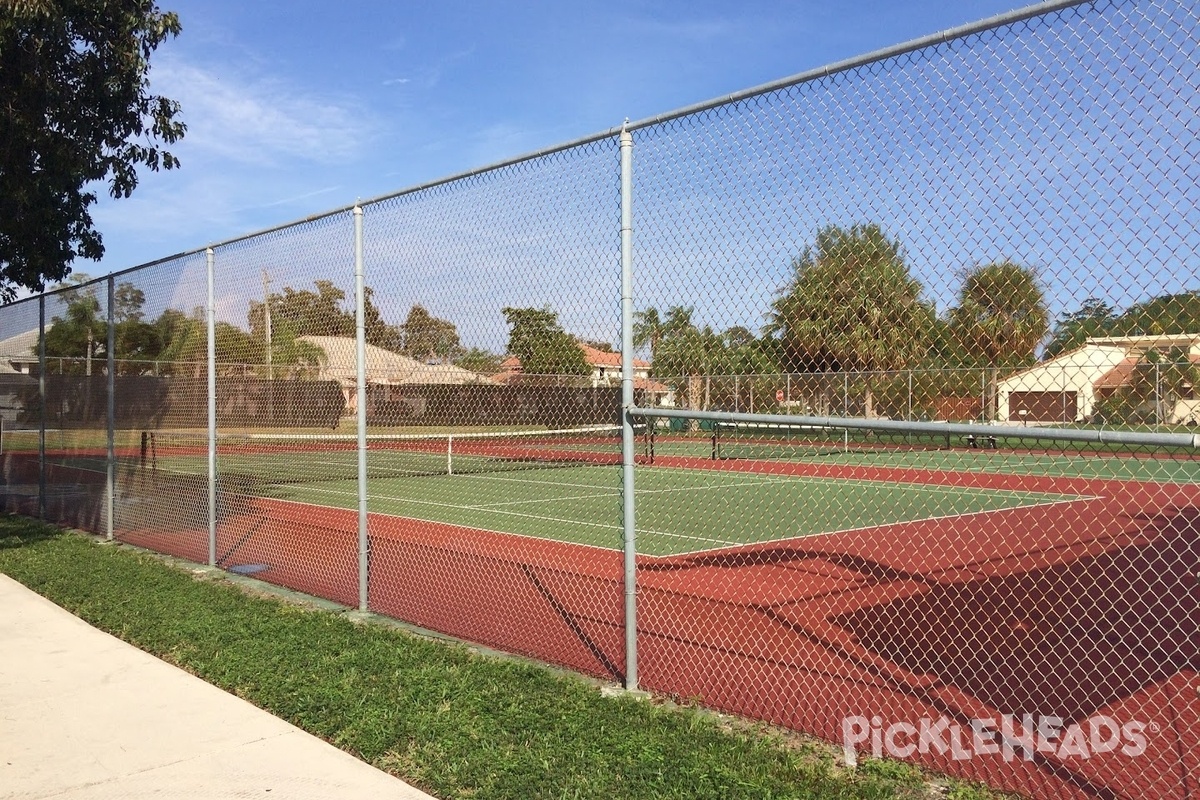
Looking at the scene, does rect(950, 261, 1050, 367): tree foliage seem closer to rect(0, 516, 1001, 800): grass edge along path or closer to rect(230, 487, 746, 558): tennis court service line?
rect(0, 516, 1001, 800): grass edge along path

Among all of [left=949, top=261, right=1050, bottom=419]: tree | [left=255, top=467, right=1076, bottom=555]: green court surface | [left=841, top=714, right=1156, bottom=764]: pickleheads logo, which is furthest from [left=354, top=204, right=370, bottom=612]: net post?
[left=949, top=261, right=1050, bottom=419]: tree

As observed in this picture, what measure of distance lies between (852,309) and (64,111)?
444 inches

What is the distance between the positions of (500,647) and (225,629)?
82.6 inches

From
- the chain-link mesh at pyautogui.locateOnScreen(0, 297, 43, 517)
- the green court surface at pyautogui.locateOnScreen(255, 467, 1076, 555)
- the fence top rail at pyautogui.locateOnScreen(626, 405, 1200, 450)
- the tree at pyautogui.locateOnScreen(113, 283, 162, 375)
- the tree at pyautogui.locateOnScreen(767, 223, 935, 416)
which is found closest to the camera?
the fence top rail at pyautogui.locateOnScreen(626, 405, 1200, 450)

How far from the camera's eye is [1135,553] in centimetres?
1073

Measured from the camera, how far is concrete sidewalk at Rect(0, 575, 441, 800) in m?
4.09

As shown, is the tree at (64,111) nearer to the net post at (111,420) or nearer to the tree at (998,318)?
the net post at (111,420)

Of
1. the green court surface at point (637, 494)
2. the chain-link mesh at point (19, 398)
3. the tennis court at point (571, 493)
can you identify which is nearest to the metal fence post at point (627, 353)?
the tennis court at point (571, 493)

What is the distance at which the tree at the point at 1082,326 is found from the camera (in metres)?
3.27

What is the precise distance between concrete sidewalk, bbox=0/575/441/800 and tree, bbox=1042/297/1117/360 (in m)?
3.19

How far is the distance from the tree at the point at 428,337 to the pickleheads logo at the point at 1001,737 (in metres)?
3.78

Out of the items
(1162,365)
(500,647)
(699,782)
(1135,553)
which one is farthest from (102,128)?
(1135,553)

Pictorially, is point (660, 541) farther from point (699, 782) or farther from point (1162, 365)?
point (1162, 365)

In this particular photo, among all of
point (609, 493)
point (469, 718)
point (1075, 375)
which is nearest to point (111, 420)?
point (469, 718)
